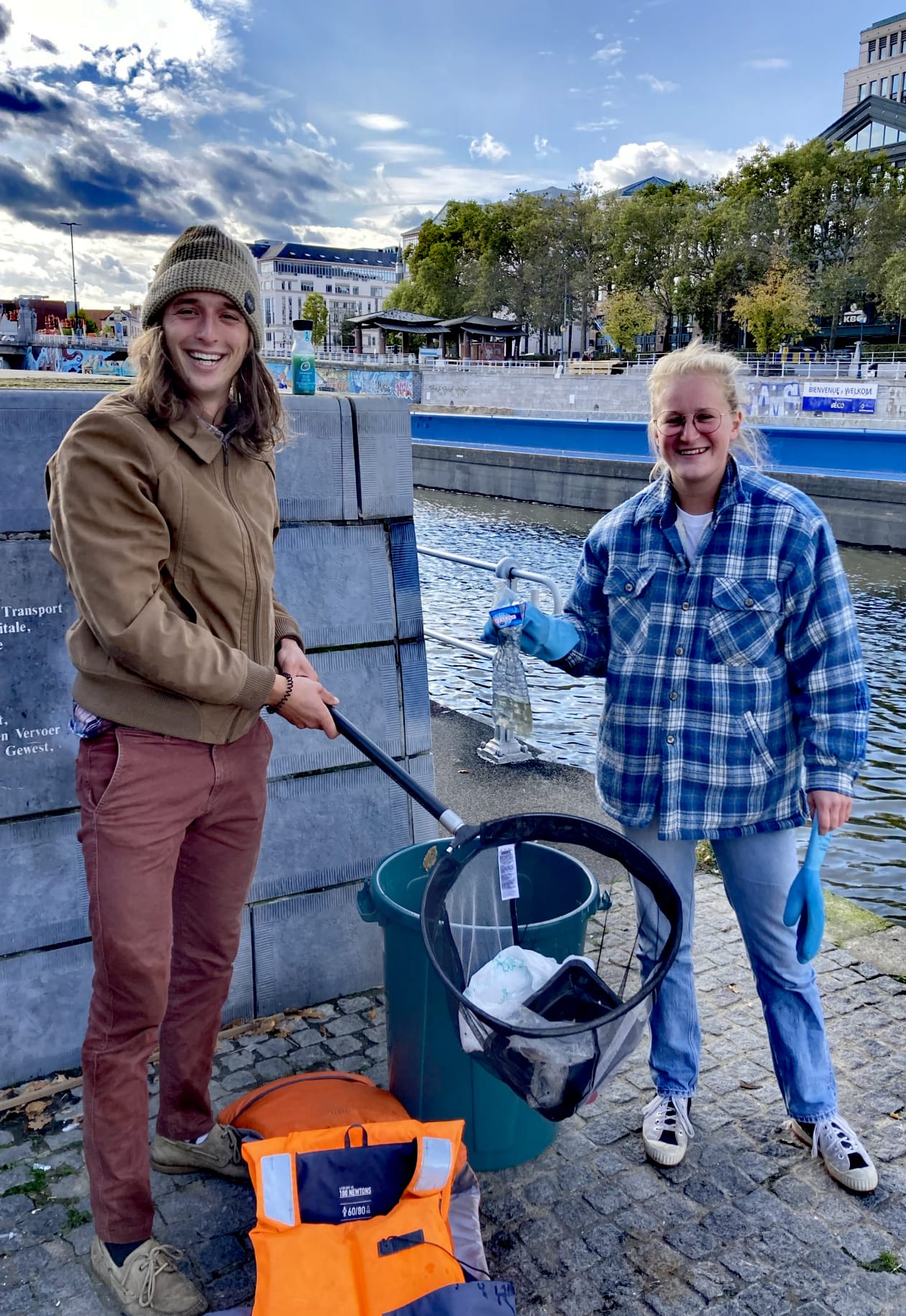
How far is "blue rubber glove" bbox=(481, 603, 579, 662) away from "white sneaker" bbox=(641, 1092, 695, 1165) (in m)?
1.33

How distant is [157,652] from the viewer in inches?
78.4

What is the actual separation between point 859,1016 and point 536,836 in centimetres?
187

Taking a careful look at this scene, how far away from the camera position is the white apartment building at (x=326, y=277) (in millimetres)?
151875

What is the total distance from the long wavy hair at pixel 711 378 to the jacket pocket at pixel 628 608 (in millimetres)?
290

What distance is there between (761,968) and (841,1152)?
1.72ft

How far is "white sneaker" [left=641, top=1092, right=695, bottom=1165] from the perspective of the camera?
277 centimetres

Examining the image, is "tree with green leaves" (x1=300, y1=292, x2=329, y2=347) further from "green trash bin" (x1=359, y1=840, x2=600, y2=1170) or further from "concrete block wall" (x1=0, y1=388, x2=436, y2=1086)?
"green trash bin" (x1=359, y1=840, x2=600, y2=1170)

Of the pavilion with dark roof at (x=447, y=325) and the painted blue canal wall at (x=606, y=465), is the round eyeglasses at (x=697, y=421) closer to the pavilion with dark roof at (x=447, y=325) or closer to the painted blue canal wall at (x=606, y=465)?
the painted blue canal wall at (x=606, y=465)

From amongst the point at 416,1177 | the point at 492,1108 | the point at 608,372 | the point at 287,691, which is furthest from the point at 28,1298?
the point at 608,372

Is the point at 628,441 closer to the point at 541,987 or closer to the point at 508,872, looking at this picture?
the point at 508,872

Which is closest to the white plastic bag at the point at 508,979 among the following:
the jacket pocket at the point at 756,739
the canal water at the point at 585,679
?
the jacket pocket at the point at 756,739

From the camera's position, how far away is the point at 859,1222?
254cm

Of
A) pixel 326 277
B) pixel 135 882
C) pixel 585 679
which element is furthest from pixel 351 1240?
pixel 326 277

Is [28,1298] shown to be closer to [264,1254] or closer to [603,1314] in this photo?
[264,1254]
